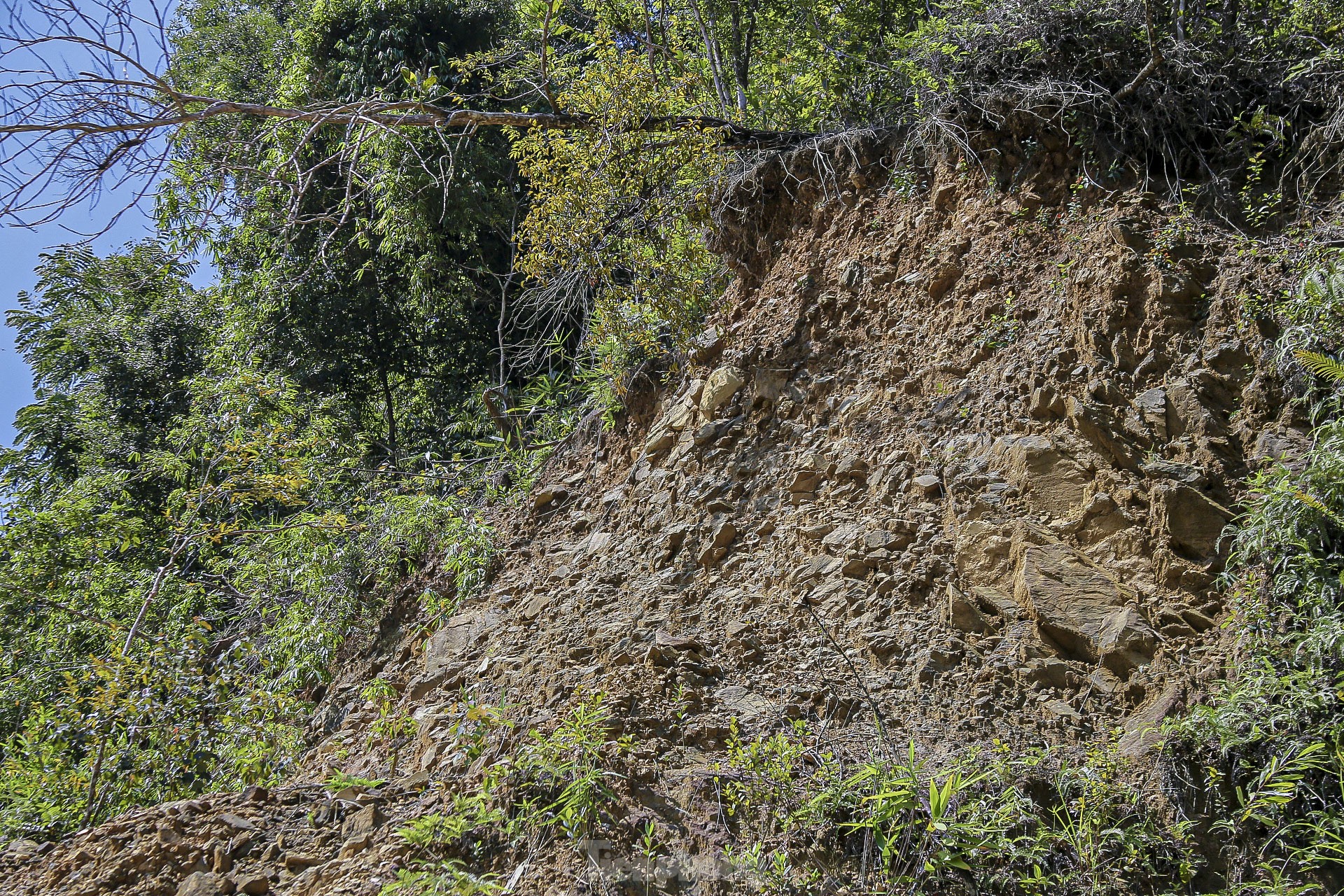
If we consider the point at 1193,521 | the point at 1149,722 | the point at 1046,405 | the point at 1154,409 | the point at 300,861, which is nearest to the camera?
the point at 1149,722

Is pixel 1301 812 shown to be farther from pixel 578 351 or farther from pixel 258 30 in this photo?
pixel 258 30

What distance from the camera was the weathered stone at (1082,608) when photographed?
4.11 meters

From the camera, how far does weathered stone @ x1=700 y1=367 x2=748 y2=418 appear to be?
6.07m

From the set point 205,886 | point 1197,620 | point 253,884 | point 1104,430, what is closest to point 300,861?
point 253,884

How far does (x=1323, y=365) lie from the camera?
4152mm

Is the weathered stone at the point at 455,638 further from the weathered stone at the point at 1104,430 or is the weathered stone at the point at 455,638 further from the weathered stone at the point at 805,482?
the weathered stone at the point at 1104,430

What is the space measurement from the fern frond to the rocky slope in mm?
246

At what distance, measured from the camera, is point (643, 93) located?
6.92m

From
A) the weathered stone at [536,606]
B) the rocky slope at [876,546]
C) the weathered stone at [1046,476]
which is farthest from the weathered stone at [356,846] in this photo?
the weathered stone at [1046,476]

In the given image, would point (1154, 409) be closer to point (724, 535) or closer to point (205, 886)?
point (724, 535)

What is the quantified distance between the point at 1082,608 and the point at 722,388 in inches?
102

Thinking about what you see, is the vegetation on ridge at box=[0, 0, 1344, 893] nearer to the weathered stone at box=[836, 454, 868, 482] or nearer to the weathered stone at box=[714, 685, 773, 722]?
the weathered stone at box=[714, 685, 773, 722]

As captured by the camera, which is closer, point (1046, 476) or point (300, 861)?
point (300, 861)

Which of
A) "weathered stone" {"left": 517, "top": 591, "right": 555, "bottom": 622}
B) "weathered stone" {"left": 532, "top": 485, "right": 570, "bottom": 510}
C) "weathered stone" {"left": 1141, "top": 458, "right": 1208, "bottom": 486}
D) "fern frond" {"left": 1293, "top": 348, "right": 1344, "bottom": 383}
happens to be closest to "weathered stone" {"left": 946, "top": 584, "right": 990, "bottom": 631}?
"weathered stone" {"left": 1141, "top": 458, "right": 1208, "bottom": 486}
